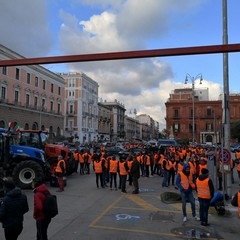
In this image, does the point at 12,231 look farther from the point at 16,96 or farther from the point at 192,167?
the point at 16,96

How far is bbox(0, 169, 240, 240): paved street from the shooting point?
8.22 meters

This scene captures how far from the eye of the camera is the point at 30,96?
197ft

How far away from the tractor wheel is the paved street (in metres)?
1.58

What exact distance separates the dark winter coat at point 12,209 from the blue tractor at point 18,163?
9153 millimetres

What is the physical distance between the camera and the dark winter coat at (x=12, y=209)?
19.3 feet

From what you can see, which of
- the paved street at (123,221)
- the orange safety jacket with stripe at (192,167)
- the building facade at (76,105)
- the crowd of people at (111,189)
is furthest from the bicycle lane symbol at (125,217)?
the building facade at (76,105)

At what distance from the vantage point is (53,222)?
925cm

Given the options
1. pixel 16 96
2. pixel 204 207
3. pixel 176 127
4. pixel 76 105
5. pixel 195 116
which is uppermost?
pixel 76 105

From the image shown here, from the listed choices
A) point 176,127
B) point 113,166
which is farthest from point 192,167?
point 176,127

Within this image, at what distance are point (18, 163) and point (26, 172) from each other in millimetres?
785

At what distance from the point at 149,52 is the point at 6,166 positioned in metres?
12.2

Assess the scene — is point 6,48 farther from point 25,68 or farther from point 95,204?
point 95,204

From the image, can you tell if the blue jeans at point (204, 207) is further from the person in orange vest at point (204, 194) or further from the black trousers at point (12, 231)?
the black trousers at point (12, 231)

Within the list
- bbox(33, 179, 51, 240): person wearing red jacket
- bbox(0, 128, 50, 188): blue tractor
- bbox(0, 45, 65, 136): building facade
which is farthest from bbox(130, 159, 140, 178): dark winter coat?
bbox(0, 45, 65, 136): building facade
